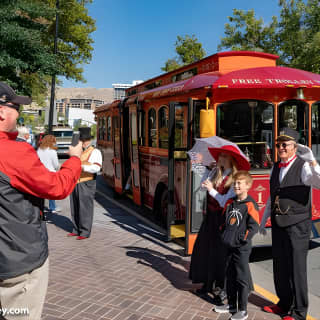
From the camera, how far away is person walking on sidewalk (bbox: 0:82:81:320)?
2168 millimetres

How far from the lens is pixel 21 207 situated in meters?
2.23

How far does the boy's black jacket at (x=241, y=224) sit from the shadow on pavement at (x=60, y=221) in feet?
14.8

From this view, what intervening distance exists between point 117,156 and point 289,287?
278 inches

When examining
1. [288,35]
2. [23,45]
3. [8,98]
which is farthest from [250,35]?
[8,98]

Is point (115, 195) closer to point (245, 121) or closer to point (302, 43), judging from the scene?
point (245, 121)

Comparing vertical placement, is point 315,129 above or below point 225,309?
above

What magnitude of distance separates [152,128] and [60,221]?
2861 mm

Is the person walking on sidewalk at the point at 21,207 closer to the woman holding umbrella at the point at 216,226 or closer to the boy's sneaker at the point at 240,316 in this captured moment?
the woman holding umbrella at the point at 216,226

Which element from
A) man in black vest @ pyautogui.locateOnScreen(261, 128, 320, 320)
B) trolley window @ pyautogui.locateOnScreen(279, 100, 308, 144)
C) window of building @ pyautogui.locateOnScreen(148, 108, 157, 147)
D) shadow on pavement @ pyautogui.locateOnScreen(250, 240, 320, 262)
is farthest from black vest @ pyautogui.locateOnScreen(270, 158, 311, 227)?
window of building @ pyautogui.locateOnScreen(148, 108, 157, 147)

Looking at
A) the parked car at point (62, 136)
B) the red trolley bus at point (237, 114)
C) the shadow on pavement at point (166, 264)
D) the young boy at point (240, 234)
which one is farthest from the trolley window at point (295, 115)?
the parked car at point (62, 136)

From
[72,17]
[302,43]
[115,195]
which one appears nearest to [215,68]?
[115,195]

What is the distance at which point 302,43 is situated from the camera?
19.0m

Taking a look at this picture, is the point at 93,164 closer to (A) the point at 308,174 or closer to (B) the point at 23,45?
(A) the point at 308,174

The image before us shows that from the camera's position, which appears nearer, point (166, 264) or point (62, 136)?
point (166, 264)
